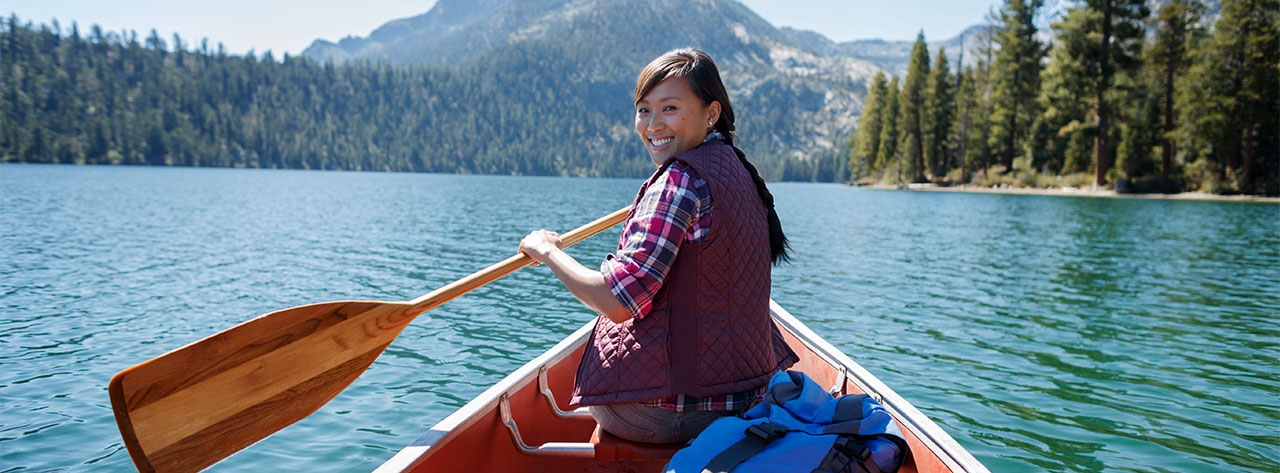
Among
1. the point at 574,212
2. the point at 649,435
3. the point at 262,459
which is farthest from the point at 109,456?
the point at 574,212

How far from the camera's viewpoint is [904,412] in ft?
10.7

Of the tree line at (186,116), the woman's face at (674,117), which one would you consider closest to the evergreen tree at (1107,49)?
the woman's face at (674,117)

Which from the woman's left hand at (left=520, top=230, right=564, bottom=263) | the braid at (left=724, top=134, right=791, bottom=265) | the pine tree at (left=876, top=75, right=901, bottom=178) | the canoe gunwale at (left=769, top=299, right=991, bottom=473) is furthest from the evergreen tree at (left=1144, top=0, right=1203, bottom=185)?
the woman's left hand at (left=520, top=230, right=564, bottom=263)

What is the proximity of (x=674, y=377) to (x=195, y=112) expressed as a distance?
645 ft

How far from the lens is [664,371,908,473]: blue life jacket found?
81.7 inches

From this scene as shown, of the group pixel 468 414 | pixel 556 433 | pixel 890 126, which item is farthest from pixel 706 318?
pixel 890 126

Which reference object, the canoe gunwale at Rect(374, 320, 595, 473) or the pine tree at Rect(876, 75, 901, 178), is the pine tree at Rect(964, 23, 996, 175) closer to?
the pine tree at Rect(876, 75, 901, 178)

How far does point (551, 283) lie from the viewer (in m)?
14.4

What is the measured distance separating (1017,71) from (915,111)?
12.4m

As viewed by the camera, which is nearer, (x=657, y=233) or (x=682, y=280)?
(x=657, y=233)

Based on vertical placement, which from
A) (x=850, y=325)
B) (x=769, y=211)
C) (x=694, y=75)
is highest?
(x=694, y=75)

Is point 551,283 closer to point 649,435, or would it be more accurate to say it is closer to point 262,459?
point 262,459

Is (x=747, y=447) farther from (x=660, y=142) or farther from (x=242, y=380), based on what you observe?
(x=242, y=380)

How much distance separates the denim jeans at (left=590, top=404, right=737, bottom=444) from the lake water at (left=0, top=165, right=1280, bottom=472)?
3814 mm
